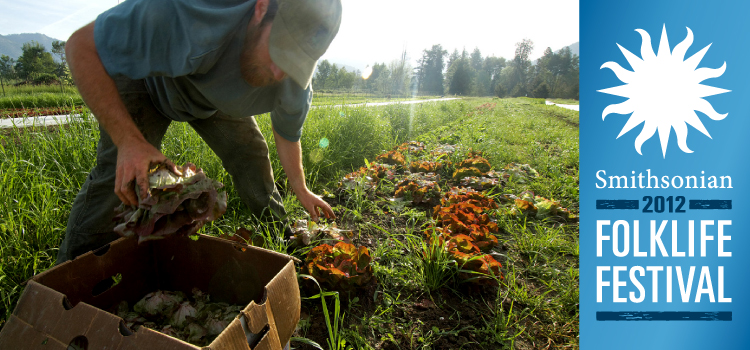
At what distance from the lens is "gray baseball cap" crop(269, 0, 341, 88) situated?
129 cm

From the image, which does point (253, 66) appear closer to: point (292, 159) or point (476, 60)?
point (292, 159)

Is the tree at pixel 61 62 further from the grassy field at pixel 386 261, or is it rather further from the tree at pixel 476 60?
the tree at pixel 476 60

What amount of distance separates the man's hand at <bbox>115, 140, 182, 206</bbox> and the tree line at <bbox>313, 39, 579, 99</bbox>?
2181 centimetres

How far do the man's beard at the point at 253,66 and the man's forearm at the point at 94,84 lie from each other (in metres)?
0.50

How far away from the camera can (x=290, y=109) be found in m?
1.80

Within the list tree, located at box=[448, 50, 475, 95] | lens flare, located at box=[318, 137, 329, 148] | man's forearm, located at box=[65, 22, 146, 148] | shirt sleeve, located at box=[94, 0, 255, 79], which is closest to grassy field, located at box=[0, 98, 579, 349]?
lens flare, located at box=[318, 137, 329, 148]

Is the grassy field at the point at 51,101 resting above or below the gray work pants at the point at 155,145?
above

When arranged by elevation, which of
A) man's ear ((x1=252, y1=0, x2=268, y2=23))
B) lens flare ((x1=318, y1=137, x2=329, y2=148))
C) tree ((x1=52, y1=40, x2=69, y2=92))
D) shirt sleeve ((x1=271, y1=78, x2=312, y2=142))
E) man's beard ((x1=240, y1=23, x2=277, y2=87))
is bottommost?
lens flare ((x1=318, y1=137, x2=329, y2=148))

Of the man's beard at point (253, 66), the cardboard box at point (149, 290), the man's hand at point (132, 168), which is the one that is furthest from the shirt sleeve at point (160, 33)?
the cardboard box at point (149, 290)

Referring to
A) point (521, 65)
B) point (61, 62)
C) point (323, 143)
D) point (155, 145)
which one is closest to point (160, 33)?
point (155, 145)

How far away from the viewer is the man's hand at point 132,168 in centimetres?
117

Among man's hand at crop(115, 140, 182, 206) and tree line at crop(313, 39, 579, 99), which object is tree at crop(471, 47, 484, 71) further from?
man's hand at crop(115, 140, 182, 206)

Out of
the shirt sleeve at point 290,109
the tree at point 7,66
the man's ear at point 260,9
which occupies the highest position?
the tree at point 7,66

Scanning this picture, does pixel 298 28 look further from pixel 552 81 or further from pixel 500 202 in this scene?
pixel 552 81
